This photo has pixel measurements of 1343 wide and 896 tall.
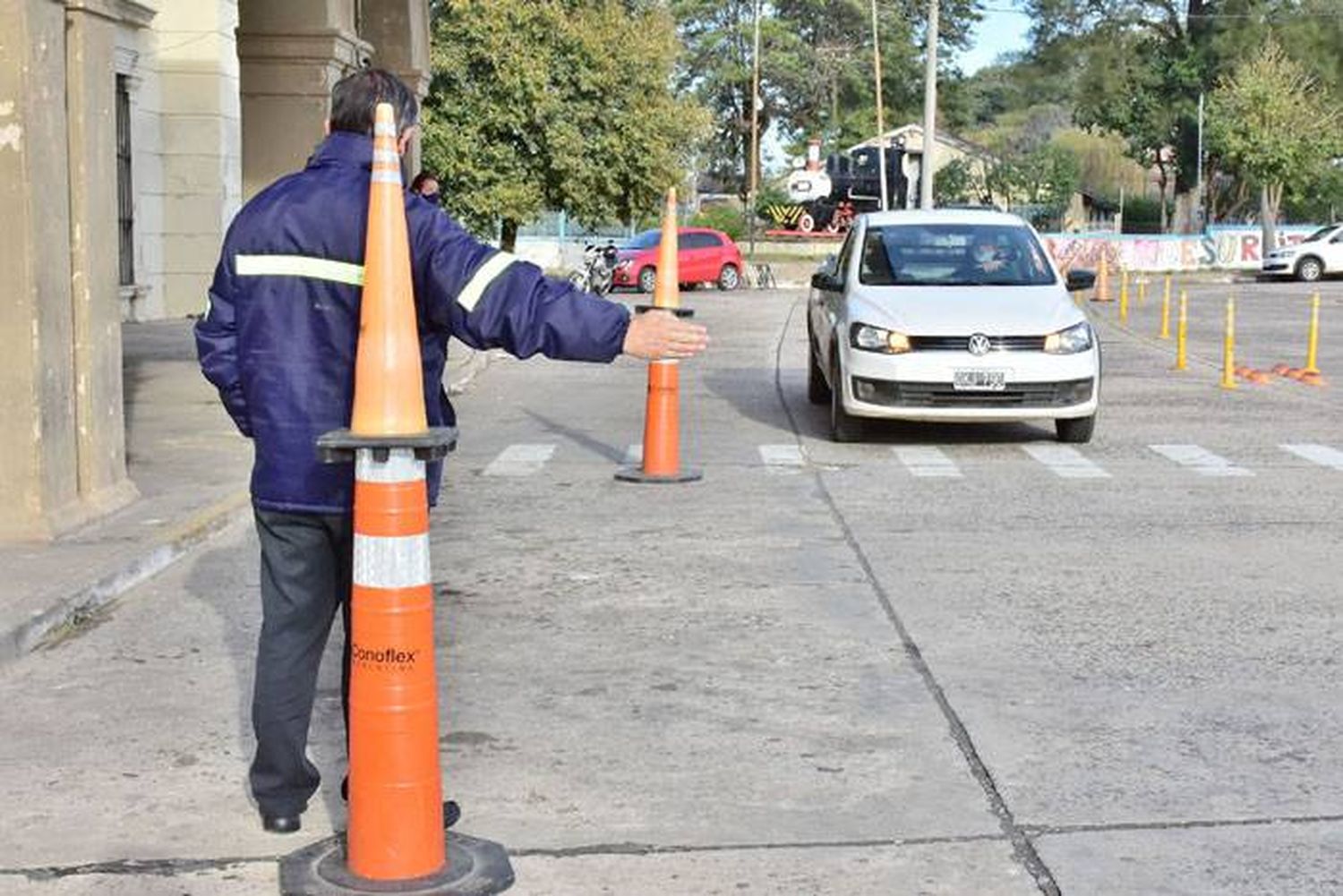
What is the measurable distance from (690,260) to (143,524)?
34297 millimetres

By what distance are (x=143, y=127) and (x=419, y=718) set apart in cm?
2103

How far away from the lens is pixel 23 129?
8.48 meters

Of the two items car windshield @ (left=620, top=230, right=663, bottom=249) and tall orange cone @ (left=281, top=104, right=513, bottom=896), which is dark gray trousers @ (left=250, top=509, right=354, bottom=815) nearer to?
tall orange cone @ (left=281, top=104, right=513, bottom=896)

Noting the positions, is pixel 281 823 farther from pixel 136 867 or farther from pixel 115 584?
pixel 115 584

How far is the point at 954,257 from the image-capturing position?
14.2m

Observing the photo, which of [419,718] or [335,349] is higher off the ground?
[335,349]

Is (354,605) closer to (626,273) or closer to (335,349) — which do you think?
(335,349)

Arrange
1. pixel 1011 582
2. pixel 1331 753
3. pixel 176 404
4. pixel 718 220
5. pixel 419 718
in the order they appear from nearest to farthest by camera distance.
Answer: pixel 419 718
pixel 1331 753
pixel 1011 582
pixel 176 404
pixel 718 220

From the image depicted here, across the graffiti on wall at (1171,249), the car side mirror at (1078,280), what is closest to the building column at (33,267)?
the car side mirror at (1078,280)

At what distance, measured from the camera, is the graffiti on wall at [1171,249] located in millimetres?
57000

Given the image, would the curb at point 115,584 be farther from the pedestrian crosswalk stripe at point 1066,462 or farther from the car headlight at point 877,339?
the pedestrian crosswalk stripe at point 1066,462

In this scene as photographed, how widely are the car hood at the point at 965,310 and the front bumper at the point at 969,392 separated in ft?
0.61

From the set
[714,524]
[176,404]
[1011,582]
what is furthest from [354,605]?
[176,404]

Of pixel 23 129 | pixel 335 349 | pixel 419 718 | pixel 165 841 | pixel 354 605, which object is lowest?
pixel 165 841
